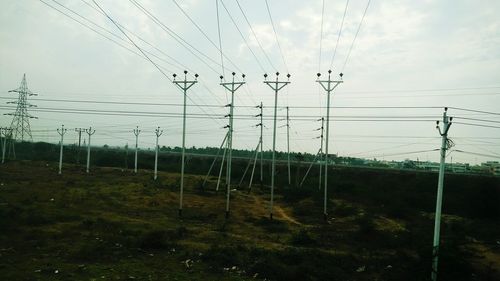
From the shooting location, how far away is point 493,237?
27.5 m

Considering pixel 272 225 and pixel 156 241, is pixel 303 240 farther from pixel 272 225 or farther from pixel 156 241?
pixel 156 241

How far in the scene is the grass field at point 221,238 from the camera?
15.9 m

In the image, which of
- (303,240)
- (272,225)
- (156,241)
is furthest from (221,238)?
(272,225)

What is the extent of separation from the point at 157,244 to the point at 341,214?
65.8ft

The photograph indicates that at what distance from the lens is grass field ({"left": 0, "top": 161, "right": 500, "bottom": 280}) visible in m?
15.9

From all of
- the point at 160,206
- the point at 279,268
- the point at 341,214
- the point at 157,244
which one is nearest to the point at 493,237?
the point at 341,214

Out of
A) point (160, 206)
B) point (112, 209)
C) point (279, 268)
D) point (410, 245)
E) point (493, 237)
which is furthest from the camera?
point (160, 206)

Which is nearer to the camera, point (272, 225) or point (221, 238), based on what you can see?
point (221, 238)

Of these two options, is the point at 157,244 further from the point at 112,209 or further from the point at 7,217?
the point at 112,209

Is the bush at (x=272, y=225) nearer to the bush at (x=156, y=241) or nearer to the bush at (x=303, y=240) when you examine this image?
the bush at (x=303, y=240)

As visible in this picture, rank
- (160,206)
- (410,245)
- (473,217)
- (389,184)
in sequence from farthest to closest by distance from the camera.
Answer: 1. (389,184)
2. (473,217)
3. (160,206)
4. (410,245)

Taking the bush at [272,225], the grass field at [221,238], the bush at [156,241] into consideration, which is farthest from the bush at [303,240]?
the bush at [156,241]

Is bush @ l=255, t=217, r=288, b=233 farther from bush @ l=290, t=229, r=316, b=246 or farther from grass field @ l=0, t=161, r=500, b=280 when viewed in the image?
bush @ l=290, t=229, r=316, b=246

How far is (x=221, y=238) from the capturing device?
22422 millimetres
